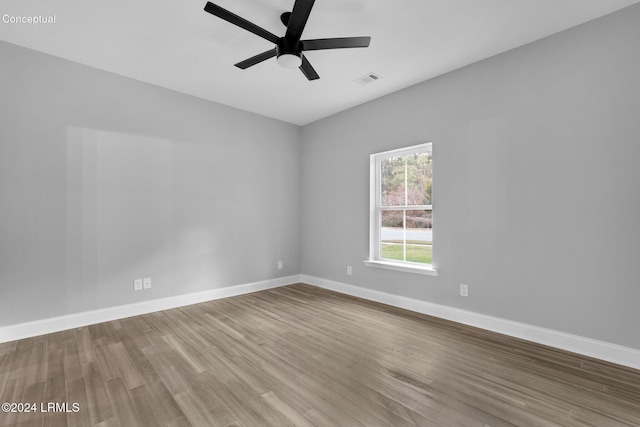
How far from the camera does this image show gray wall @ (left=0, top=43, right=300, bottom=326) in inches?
111

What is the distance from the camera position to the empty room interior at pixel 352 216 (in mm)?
1996

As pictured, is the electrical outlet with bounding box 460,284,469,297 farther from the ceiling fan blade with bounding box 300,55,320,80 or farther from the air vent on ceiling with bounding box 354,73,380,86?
the ceiling fan blade with bounding box 300,55,320,80

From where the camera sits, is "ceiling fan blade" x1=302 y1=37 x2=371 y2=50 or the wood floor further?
"ceiling fan blade" x1=302 y1=37 x2=371 y2=50

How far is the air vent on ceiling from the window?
0.94m

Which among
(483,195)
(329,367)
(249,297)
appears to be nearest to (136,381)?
(329,367)

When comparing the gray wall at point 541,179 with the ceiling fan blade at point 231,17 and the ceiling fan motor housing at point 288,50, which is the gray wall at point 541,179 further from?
the ceiling fan blade at point 231,17

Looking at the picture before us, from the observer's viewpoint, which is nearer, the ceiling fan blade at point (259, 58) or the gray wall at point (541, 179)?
the gray wall at point (541, 179)

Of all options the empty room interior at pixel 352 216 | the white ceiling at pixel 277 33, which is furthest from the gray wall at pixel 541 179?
the white ceiling at pixel 277 33

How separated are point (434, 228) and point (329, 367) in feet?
6.67

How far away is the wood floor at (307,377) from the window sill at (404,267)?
58 centimetres

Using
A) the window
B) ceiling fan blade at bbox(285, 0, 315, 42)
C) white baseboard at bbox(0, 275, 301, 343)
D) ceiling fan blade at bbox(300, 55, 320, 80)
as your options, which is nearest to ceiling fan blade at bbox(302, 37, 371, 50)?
ceiling fan blade at bbox(285, 0, 315, 42)

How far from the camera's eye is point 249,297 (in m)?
4.25

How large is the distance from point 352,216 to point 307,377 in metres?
2.64

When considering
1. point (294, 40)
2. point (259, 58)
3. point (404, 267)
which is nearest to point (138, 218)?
point (259, 58)
